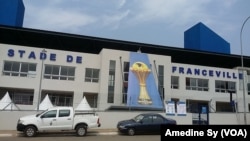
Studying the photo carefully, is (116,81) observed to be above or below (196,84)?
below

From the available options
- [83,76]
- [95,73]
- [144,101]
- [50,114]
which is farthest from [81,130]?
[95,73]

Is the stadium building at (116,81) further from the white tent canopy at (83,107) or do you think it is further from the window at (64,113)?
the window at (64,113)

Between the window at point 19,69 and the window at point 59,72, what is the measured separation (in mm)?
1597

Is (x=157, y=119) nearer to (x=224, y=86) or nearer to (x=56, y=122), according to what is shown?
(x=56, y=122)

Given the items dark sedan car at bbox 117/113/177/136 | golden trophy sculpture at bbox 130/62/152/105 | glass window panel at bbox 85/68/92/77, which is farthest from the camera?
glass window panel at bbox 85/68/92/77

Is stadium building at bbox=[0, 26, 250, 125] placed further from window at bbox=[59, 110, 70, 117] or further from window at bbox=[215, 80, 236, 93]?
window at bbox=[59, 110, 70, 117]

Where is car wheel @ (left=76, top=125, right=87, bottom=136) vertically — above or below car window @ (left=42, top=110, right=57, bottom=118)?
below

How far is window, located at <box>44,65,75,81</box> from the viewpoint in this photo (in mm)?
37653

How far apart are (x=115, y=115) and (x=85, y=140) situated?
8614 millimetres

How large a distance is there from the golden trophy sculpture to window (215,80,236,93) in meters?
11.8

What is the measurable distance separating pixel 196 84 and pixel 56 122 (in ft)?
89.7

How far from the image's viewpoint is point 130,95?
36094 mm

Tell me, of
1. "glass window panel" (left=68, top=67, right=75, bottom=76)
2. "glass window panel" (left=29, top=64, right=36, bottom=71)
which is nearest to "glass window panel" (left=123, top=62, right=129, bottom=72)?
"glass window panel" (left=68, top=67, right=75, bottom=76)

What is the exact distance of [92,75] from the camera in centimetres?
3919
